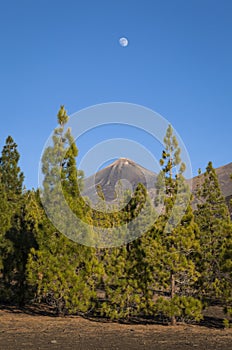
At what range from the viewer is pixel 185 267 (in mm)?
15766

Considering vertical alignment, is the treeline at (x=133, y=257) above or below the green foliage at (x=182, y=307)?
above

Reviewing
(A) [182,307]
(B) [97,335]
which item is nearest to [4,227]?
(B) [97,335]

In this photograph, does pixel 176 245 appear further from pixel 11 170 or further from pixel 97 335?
pixel 11 170

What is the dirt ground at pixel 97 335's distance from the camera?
11500 mm

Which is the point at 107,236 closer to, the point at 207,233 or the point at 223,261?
the point at 207,233

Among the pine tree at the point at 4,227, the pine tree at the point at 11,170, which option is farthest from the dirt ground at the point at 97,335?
the pine tree at the point at 11,170

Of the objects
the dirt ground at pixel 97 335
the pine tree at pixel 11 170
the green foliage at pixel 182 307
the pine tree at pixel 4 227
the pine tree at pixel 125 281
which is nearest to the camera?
the dirt ground at pixel 97 335

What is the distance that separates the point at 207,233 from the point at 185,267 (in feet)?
33.8

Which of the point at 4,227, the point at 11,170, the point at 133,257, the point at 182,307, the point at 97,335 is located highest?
the point at 11,170

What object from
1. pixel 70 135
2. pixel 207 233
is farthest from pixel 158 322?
pixel 207 233

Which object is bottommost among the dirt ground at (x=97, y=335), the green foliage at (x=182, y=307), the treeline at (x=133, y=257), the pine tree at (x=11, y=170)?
the dirt ground at (x=97, y=335)

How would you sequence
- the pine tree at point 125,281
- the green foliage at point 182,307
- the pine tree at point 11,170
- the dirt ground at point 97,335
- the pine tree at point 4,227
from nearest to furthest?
the dirt ground at point 97,335 → the green foliage at point 182,307 → the pine tree at point 125,281 → the pine tree at point 4,227 → the pine tree at point 11,170

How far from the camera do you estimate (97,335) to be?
13.4 metres

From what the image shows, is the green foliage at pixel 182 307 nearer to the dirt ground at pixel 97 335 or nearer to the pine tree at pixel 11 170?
the dirt ground at pixel 97 335
